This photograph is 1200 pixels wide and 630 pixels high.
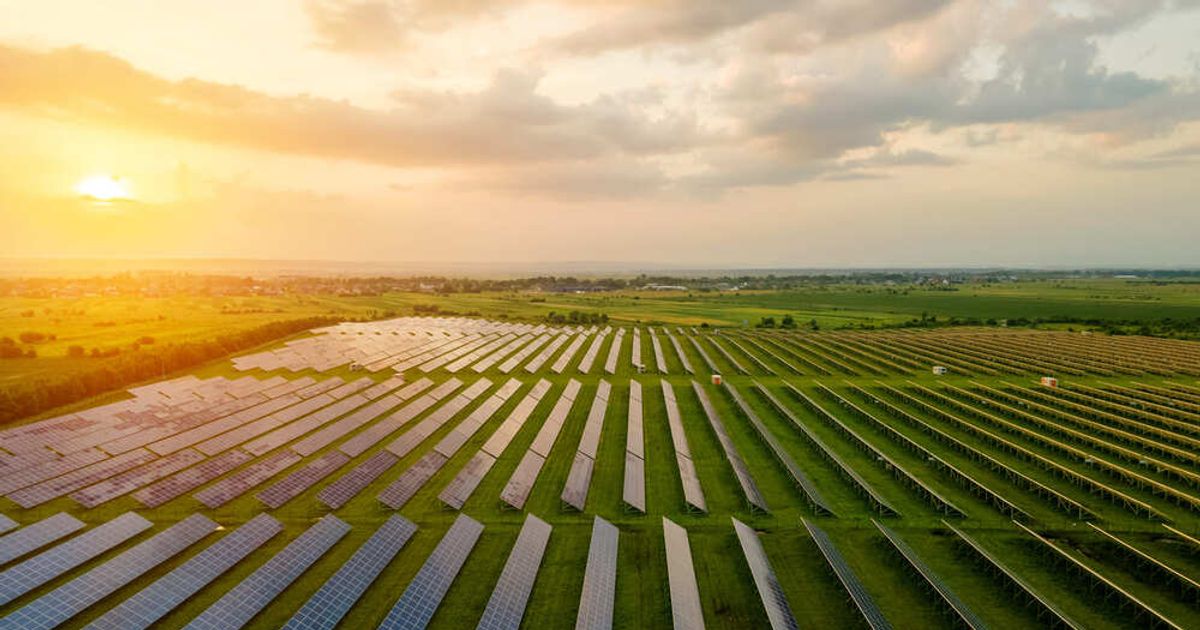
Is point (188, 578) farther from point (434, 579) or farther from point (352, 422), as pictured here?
point (352, 422)

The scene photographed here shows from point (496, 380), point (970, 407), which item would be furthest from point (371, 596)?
point (970, 407)

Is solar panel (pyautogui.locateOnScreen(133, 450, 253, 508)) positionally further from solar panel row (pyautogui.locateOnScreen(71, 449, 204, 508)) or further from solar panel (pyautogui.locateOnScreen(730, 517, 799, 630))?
solar panel (pyautogui.locateOnScreen(730, 517, 799, 630))

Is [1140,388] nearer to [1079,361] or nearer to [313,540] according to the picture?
[1079,361]

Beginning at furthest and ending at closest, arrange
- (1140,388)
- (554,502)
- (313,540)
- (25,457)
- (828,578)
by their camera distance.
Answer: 1. (1140,388)
2. (25,457)
3. (554,502)
4. (313,540)
5. (828,578)

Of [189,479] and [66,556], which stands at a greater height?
[189,479]

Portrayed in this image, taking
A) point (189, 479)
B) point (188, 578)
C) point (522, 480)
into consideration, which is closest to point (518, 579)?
point (522, 480)

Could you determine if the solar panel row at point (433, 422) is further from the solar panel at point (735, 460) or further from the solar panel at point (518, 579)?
the solar panel at point (735, 460)

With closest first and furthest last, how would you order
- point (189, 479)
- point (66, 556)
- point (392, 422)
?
1. point (66, 556)
2. point (189, 479)
3. point (392, 422)

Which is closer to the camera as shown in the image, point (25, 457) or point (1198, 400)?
point (25, 457)
